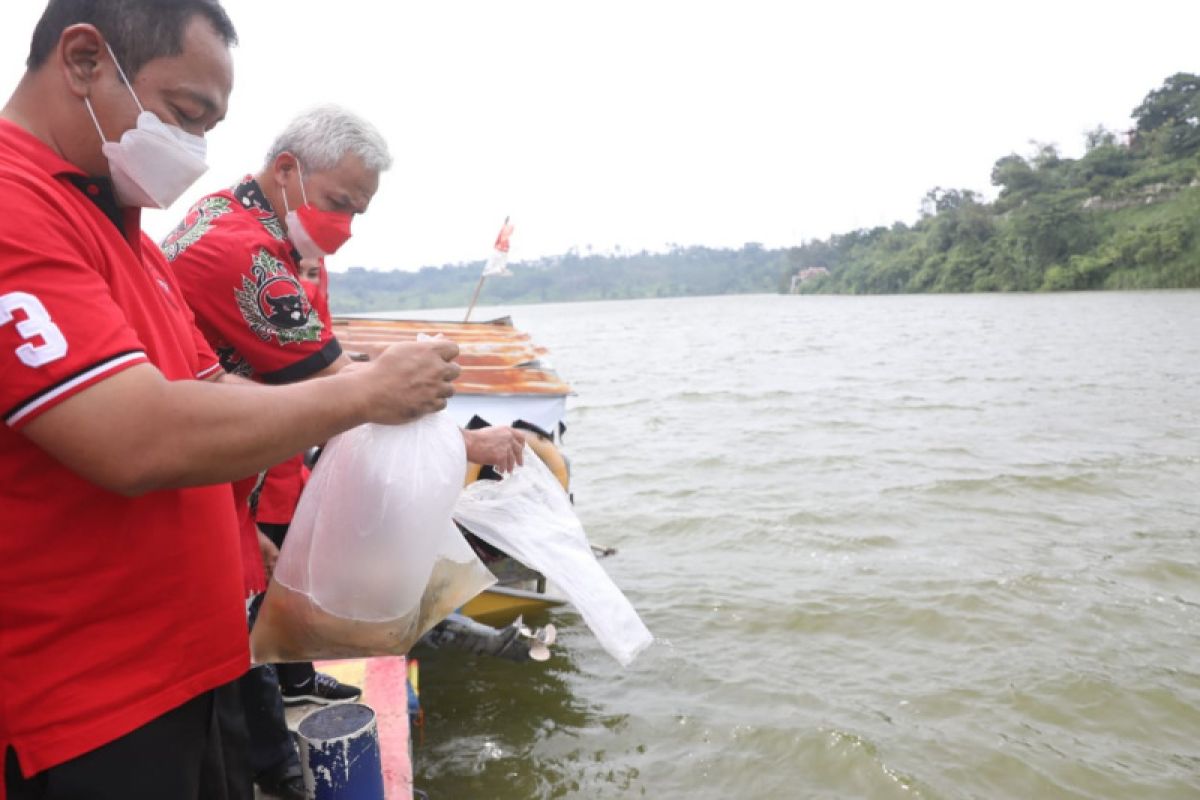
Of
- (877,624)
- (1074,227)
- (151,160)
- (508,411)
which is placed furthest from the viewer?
(1074,227)

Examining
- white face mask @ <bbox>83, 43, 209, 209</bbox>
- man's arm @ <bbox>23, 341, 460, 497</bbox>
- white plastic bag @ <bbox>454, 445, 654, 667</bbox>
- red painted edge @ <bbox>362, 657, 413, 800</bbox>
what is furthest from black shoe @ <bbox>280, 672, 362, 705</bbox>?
white face mask @ <bbox>83, 43, 209, 209</bbox>

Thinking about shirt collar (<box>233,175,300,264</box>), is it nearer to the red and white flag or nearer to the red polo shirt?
the red polo shirt

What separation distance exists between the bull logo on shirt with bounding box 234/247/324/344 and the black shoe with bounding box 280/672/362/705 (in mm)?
1400

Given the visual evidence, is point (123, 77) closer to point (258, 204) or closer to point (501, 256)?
point (258, 204)

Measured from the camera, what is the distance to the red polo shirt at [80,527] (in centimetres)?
104

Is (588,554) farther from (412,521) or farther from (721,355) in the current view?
(721,355)

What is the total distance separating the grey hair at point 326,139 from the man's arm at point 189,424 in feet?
4.01

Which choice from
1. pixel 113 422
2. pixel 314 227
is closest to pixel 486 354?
pixel 314 227

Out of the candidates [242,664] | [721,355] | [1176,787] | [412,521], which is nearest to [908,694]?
[1176,787]

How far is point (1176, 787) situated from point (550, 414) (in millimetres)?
4076

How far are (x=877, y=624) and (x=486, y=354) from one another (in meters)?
3.95

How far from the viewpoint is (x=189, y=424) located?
1122 mm

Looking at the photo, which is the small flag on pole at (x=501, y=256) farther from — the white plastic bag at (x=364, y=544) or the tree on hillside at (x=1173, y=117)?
the tree on hillside at (x=1173, y=117)

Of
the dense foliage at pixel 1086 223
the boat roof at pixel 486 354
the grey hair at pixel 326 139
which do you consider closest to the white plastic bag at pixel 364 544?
the grey hair at pixel 326 139
